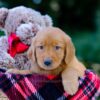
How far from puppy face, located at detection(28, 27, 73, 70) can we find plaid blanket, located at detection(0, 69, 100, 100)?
4cm

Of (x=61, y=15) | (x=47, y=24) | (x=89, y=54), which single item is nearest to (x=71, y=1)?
(x=61, y=15)

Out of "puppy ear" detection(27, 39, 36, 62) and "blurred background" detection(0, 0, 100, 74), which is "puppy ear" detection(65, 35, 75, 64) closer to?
"puppy ear" detection(27, 39, 36, 62)

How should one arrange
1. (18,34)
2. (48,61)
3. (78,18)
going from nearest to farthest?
(48,61) < (18,34) < (78,18)

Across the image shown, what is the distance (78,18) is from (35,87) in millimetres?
1450

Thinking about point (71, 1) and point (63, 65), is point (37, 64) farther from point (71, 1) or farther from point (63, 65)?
point (71, 1)

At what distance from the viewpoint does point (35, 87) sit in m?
1.69

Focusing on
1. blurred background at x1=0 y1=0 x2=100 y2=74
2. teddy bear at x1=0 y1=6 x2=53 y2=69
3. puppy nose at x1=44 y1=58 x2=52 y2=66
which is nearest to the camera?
puppy nose at x1=44 y1=58 x2=52 y2=66

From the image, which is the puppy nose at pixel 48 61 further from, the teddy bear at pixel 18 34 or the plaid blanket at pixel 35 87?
the teddy bear at pixel 18 34

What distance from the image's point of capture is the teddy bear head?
1824 mm

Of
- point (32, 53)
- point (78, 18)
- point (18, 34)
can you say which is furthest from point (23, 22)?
point (78, 18)

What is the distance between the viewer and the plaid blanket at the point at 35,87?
1.68 m

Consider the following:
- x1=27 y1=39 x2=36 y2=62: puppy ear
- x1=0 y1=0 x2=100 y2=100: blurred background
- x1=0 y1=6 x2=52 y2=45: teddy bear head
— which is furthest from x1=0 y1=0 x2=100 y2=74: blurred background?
x1=27 y1=39 x2=36 y2=62: puppy ear

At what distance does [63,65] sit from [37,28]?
0.63ft

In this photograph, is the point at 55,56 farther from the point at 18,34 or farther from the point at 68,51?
the point at 18,34
